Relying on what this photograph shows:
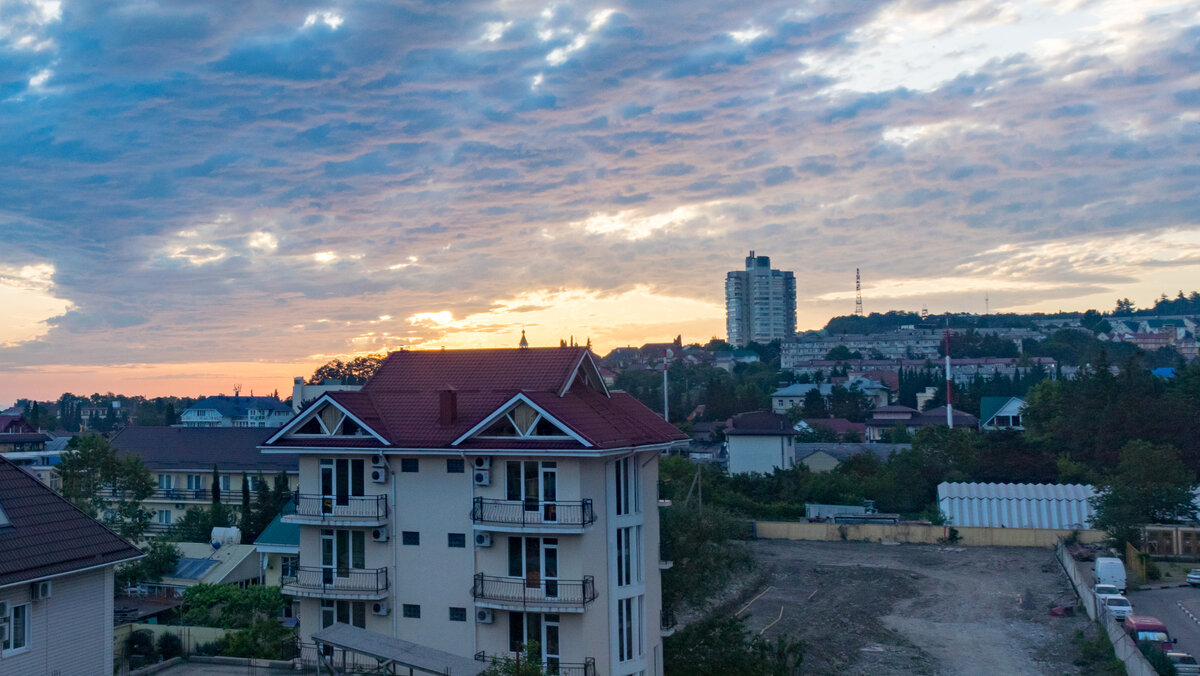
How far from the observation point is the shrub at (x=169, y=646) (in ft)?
82.8

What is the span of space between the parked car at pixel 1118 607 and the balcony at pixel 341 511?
2700 cm

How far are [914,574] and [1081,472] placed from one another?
20814mm

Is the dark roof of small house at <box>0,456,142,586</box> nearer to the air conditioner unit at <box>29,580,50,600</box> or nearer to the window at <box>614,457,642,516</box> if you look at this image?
the air conditioner unit at <box>29,580,50,600</box>

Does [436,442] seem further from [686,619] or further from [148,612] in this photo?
[686,619]

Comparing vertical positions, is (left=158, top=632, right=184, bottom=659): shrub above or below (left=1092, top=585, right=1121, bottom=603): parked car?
above

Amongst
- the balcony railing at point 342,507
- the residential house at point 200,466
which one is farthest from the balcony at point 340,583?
the residential house at point 200,466

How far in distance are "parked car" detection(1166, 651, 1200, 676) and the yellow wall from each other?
27668 millimetres

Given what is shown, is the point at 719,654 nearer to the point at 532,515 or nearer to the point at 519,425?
the point at 532,515

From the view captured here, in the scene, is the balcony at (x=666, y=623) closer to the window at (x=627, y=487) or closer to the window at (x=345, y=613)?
the window at (x=627, y=487)

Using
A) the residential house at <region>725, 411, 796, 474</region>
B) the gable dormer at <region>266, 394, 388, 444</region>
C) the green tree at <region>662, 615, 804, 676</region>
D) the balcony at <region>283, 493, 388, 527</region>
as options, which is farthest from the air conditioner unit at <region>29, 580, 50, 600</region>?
the residential house at <region>725, 411, 796, 474</region>

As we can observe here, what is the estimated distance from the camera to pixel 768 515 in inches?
2463

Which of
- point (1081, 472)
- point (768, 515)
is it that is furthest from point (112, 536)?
point (1081, 472)

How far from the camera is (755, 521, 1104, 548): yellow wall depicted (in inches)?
2114

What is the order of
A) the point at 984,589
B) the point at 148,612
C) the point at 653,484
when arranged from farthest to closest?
1. the point at 984,589
2. the point at 148,612
3. the point at 653,484
